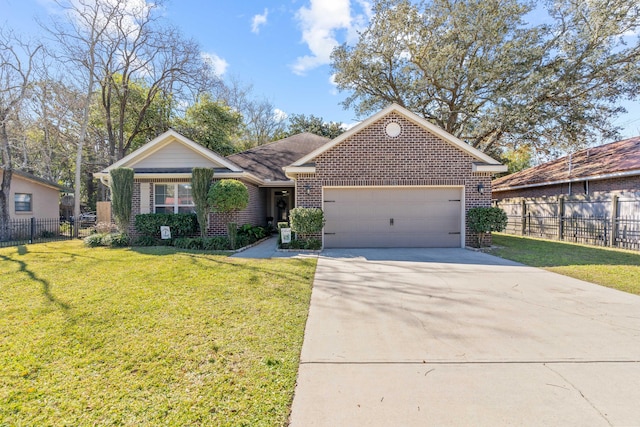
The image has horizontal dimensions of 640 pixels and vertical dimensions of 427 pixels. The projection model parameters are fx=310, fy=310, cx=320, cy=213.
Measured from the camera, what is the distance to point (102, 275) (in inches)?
264

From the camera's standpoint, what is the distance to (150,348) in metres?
3.37

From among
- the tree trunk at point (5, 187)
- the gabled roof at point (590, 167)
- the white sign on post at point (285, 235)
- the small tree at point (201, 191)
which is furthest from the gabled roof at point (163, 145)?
the gabled roof at point (590, 167)

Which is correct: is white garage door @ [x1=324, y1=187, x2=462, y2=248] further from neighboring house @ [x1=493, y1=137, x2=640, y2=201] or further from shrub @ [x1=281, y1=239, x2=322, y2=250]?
neighboring house @ [x1=493, y1=137, x2=640, y2=201]

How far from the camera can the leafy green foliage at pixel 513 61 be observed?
51.1 ft

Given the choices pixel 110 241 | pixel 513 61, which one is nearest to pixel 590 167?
pixel 513 61

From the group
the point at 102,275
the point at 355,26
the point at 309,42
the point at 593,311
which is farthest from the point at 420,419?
the point at 355,26

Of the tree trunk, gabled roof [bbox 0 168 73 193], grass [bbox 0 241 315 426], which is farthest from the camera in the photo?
gabled roof [bbox 0 168 73 193]

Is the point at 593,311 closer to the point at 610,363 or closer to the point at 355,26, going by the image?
the point at 610,363

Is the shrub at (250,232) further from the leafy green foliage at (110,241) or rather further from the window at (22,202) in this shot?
the window at (22,202)

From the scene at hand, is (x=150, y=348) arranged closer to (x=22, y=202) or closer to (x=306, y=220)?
(x=306, y=220)

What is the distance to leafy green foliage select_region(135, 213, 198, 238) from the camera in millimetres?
11797

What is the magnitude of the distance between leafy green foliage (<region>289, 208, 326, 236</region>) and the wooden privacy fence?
1080cm

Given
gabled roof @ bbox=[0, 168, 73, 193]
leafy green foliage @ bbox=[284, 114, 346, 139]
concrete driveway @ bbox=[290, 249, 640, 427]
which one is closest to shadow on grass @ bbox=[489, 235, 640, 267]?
concrete driveway @ bbox=[290, 249, 640, 427]

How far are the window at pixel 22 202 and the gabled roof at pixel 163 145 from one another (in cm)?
830
